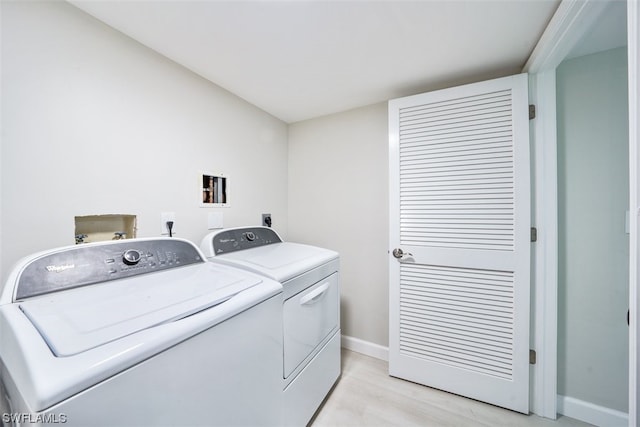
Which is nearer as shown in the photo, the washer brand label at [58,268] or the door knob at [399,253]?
the washer brand label at [58,268]

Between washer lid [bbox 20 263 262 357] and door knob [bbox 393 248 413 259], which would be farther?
door knob [bbox 393 248 413 259]

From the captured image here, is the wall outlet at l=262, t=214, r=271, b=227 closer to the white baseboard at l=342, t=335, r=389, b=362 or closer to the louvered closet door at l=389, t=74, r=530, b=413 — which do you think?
the louvered closet door at l=389, t=74, r=530, b=413

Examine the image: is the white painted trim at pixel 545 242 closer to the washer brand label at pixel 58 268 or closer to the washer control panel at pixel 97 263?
the washer control panel at pixel 97 263

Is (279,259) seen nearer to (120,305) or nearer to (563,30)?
(120,305)

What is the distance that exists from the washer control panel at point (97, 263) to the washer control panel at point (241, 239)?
0.92ft

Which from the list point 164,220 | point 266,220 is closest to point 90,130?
point 164,220

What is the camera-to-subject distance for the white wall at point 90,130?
0.94 m

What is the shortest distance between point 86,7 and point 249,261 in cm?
137

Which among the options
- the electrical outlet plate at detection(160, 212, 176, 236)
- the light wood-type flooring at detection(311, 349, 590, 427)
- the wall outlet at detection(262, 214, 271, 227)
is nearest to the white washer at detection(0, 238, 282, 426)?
the electrical outlet plate at detection(160, 212, 176, 236)

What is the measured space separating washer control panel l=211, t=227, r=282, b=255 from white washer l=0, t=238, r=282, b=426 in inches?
14.3

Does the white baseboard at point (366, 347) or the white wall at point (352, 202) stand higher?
the white wall at point (352, 202)

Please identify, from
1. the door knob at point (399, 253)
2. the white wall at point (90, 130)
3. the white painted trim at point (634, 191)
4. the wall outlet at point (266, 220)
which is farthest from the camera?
the wall outlet at point (266, 220)

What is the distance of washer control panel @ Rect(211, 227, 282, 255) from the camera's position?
4.96ft

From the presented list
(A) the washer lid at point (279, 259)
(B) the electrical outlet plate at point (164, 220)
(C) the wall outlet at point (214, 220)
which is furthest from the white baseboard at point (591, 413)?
(B) the electrical outlet plate at point (164, 220)
